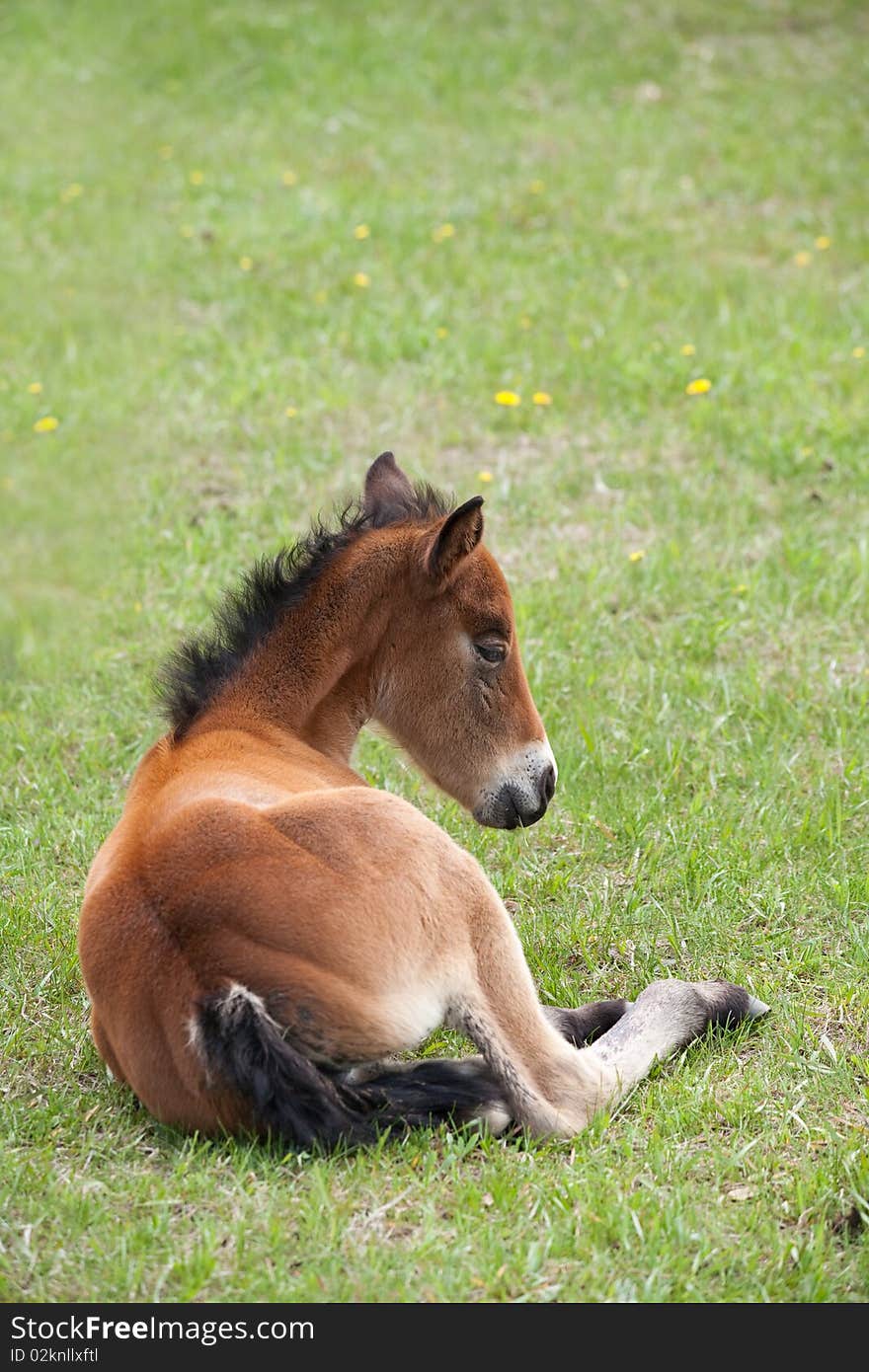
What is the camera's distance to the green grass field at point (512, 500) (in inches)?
135

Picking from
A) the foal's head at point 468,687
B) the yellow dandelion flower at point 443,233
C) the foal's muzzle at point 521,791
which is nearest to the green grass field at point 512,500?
the yellow dandelion flower at point 443,233

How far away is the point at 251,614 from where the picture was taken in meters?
4.72

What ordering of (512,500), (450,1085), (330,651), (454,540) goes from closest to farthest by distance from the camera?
(450,1085) → (454,540) → (330,651) → (512,500)

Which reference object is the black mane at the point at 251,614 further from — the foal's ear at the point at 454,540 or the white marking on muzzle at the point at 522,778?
the white marking on muzzle at the point at 522,778

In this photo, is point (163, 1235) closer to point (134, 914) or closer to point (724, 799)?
point (134, 914)

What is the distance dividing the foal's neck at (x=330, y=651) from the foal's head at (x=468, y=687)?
5 centimetres

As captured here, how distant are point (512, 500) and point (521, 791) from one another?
3479mm

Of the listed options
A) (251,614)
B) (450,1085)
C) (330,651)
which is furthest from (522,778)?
(450,1085)

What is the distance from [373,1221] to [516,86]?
464 inches

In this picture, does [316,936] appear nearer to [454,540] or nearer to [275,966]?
[275,966]

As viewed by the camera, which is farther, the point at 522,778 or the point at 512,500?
the point at 512,500

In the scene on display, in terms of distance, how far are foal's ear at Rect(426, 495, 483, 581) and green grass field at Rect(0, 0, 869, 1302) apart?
1203mm

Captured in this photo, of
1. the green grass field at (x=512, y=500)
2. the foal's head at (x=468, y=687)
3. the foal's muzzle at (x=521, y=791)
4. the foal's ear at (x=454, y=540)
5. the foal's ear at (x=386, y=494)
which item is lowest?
the green grass field at (x=512, y=500)
